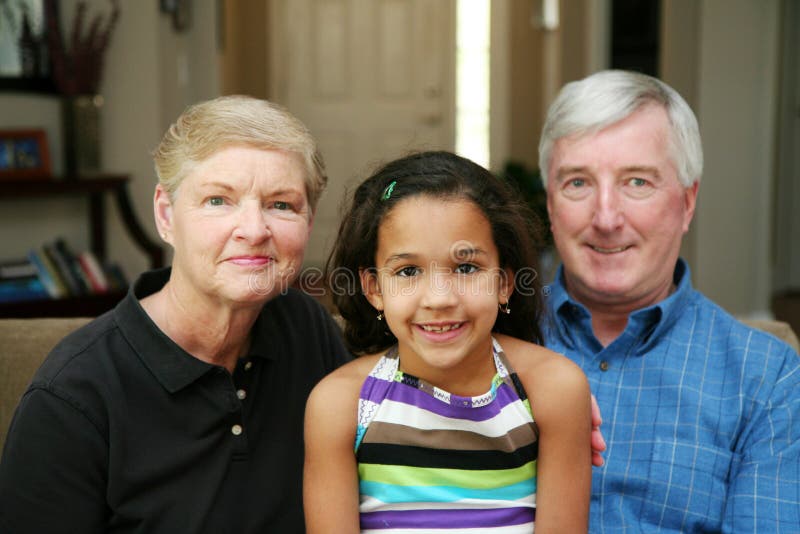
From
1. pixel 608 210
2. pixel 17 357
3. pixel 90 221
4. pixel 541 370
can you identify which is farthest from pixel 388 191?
pixel 90 221

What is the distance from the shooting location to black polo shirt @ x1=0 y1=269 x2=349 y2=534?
4.22ft

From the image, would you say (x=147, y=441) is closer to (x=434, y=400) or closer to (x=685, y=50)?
(x=434, y=400)

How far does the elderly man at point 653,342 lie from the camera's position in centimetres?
156

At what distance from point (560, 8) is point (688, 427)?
5.48m

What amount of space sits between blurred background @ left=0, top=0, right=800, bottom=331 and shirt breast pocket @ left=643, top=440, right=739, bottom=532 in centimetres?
72

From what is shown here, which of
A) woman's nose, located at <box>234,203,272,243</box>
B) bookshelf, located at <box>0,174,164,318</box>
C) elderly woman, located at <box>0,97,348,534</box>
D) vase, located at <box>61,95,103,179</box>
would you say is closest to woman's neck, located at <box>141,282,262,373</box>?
elderly woman, located at <box>0,97,348,534</box>

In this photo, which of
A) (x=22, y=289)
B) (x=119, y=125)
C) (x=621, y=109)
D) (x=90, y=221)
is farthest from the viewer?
(x=119, y=125)

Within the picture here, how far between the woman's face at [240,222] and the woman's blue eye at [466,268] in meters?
0.30

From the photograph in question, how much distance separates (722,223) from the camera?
4.84 metres

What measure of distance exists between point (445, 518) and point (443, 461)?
0.25ft

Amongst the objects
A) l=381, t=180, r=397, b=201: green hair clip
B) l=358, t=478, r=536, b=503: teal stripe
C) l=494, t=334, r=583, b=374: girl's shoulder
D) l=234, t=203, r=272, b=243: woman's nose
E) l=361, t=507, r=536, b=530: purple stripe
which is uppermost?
l=381, t=180, r=397, b=201: green hair clip

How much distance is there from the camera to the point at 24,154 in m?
4.11

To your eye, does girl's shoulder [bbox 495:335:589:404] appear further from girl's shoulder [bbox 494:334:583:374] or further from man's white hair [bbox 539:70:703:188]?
man's white hair [bbox 539:70:703:188]

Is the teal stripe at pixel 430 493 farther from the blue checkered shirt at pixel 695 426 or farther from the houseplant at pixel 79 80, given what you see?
the houseplant at pixel 79 80
